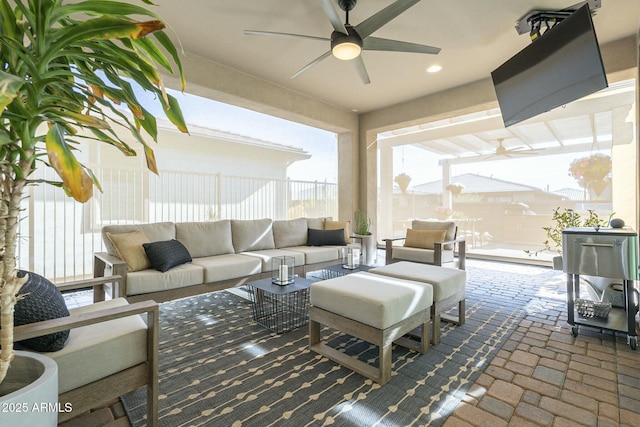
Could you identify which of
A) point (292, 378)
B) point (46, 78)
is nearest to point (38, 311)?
point (46, 78)

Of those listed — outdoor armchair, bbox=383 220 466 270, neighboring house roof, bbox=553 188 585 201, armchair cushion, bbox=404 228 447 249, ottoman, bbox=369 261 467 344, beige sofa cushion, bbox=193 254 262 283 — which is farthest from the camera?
neighboring house roof, bbox=553 188 585 201

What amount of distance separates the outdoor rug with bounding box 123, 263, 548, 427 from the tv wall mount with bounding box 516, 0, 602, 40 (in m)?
3.00

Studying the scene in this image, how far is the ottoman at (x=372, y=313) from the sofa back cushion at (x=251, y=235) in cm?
217

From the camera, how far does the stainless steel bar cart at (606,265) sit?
228 centimetres

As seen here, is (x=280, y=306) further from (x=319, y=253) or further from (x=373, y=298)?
(x=373, y=298)

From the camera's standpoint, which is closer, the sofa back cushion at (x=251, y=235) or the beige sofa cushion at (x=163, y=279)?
the beige sofa cushion at (x=163, y=279)

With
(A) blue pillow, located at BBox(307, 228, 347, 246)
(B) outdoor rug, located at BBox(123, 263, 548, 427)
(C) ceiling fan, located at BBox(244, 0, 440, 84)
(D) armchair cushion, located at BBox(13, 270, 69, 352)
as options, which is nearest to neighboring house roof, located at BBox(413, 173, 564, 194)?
(A) blue pillow, located at BBox(307, 228, 347, 246)

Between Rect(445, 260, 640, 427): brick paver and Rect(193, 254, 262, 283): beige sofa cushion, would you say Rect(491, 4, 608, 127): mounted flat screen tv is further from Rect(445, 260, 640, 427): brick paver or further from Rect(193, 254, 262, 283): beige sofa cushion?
Rect(193, 254, 262, 283): beige sofa cushion

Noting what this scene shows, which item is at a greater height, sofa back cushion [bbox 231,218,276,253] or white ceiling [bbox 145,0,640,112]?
white ceiling [bbox 145,0,640,112]

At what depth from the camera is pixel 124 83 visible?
111 cm

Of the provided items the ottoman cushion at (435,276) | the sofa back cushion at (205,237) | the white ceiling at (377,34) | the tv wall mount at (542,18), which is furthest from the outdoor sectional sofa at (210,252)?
the tv wall mount at (542,18)

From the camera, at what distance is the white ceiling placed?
2.90m

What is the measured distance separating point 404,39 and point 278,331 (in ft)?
11.4

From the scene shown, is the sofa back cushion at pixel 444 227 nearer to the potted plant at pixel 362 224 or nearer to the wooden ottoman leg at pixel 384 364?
the potted plant at pixel 362 224
